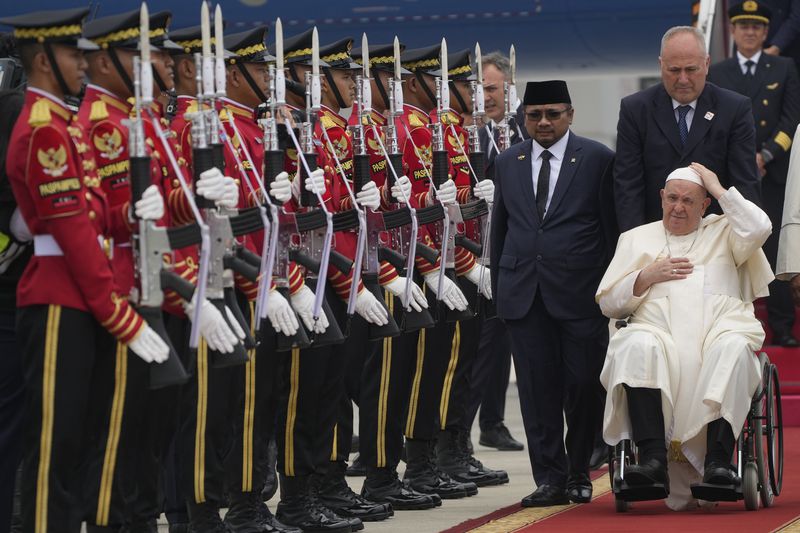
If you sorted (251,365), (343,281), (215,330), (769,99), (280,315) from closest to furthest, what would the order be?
(215,330) < (280,315) < (251,365) < (343,281) < (769,99)

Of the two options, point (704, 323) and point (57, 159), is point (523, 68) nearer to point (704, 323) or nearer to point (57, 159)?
point (704, 323)

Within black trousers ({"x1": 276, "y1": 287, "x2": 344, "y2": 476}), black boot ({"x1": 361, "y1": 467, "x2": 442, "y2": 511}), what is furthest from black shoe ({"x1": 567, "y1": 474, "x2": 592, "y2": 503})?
black trousers ({"x1": 276, "y1": 287, "x2": 344, "y2": 476})

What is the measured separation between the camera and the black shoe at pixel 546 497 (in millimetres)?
7449

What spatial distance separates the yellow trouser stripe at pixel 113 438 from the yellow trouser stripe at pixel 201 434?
64 centimetres

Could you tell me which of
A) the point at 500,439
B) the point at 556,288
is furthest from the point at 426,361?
the point at 500,439

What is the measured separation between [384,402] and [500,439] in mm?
2401

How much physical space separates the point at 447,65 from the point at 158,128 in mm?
3018

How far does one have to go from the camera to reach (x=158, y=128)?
Answer: 18.8ft

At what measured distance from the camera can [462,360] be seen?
8.61 meters

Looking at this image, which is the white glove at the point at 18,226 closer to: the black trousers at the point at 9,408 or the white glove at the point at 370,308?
the black trousers at the point at 9,408

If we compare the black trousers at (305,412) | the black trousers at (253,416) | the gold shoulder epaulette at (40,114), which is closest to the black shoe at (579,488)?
the black trousers at (305,412)

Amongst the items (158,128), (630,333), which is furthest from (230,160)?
(630,333)

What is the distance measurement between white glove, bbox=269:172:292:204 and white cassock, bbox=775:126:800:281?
7.36 feet

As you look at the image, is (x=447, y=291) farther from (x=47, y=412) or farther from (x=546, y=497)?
(x=47, y=412)
